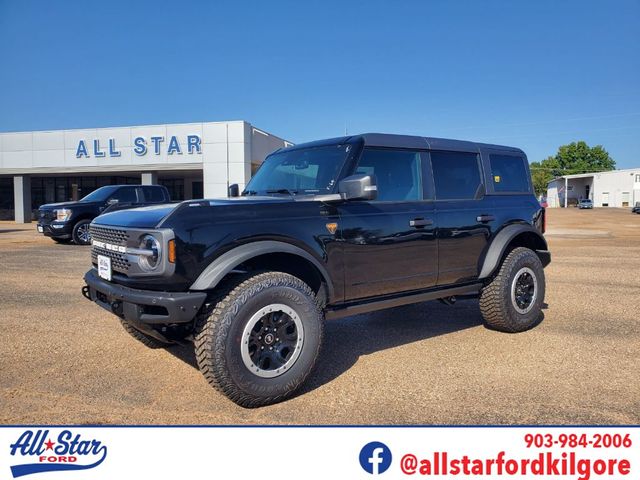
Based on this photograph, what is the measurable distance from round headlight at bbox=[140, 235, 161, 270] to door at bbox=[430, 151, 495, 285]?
251cm

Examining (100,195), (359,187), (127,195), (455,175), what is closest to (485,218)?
(455,175)

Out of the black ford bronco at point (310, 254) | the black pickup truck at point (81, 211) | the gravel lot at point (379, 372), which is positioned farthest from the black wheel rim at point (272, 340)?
the black pickup truck at point (81, 211)

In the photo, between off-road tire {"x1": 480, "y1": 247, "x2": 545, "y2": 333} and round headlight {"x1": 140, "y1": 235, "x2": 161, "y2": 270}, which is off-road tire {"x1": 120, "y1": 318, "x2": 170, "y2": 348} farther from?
off-road tire {"x1": 480, "y1": 247, "x2": 545, "y2": 333}

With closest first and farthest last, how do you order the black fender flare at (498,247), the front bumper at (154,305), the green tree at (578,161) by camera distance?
the front bumper at (154,305) → the black fender flare at (498,247) → the green tree at (578,161)

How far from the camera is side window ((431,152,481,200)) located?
451 cm

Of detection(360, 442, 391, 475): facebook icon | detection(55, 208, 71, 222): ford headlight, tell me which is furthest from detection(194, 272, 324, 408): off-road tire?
detection(55, 208, 71, 222): ford headlight

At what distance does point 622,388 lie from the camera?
3500 millimetres

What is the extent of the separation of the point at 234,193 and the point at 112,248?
1924 mm

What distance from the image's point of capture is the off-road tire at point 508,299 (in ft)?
15.7

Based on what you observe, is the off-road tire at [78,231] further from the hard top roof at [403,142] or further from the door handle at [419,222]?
the door handle at [419,222]

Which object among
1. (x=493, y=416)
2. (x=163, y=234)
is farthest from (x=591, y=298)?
(x=163, y=234)

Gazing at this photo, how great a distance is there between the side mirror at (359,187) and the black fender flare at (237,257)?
1.82ft

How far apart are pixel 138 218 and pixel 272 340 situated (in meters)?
1.30

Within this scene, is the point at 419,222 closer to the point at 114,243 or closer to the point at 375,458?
the point at 375,458
